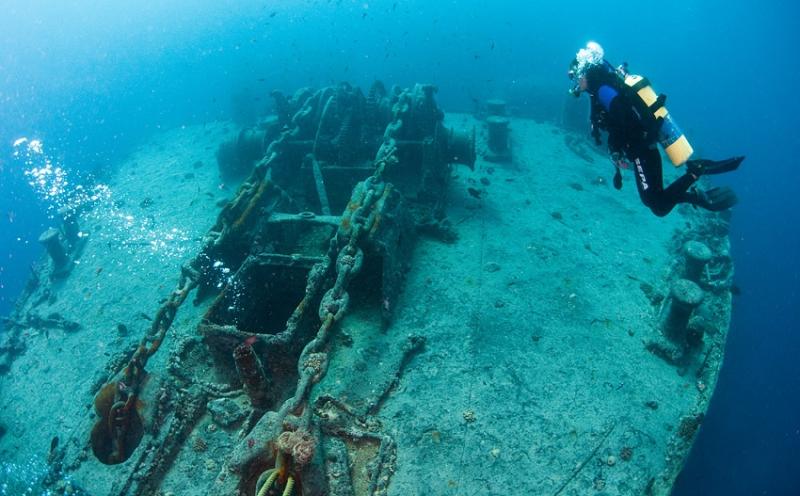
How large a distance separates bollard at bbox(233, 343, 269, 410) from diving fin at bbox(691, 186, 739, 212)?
4042 millimetres

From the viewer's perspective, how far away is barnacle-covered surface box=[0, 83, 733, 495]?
3.15 metres

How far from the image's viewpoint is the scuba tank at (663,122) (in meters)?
3.31

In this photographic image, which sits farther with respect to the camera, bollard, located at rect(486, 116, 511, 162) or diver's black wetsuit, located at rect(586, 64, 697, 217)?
bollard, located at rect(486, 116, 511, 162)

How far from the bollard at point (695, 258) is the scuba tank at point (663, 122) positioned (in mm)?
2579

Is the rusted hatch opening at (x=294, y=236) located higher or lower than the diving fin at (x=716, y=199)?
lower

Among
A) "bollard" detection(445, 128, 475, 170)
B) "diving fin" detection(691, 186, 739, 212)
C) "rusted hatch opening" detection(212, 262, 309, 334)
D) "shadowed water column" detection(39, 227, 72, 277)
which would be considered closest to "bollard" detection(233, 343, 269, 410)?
"rusted hatch opening" detection(212, 262, 309, 334)

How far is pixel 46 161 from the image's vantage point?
74.1 feet

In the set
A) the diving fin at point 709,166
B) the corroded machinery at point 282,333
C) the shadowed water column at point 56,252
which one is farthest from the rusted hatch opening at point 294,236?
the shadowed water column at point 56,252

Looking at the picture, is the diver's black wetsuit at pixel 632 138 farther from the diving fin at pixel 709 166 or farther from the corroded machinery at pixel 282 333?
the corroded machinery at pixel 282 333

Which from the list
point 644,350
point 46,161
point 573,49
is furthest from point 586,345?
point 573,49

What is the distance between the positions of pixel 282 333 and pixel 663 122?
12.3 ft

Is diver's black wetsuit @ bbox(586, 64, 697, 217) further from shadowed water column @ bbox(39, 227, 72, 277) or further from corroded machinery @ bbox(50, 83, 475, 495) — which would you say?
shadowed water column @ bbox(39, 227, 72, 277)

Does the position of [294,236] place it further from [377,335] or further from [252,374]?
[252,374]

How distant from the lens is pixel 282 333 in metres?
3.33
